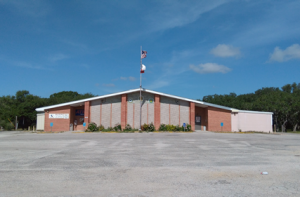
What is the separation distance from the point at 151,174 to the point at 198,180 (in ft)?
4.75

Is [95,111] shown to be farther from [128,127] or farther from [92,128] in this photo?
[128,127]

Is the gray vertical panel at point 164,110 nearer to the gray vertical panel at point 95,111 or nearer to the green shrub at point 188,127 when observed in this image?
the green shrub at point 188,127

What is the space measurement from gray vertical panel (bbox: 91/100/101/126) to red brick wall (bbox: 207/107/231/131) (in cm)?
1480

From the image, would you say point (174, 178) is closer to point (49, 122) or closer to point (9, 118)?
point (49, 122)

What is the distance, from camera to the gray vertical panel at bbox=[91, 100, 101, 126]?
1176 inches

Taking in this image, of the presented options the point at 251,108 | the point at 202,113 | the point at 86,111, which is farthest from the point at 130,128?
the point at 251,108

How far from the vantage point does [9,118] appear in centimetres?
3866

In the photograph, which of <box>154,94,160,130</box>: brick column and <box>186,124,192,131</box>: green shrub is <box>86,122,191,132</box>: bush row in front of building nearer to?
<box>186,124,192,131</box>: green shrub

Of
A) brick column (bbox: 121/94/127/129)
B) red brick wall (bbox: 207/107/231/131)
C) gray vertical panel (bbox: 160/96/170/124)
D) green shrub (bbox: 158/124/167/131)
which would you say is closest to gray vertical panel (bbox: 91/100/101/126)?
brick column (bbox: 121/94/127/129)

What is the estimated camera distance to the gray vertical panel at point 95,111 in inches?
1176

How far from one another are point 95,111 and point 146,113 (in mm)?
6679

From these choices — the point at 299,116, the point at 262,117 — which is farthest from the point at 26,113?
the point at 299,116

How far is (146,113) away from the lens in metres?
30.4

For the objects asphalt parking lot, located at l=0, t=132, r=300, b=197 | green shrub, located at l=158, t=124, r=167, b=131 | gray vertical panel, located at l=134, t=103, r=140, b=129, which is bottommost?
asphalt parking lot, located at l=0, t=132, r=300, b=197
